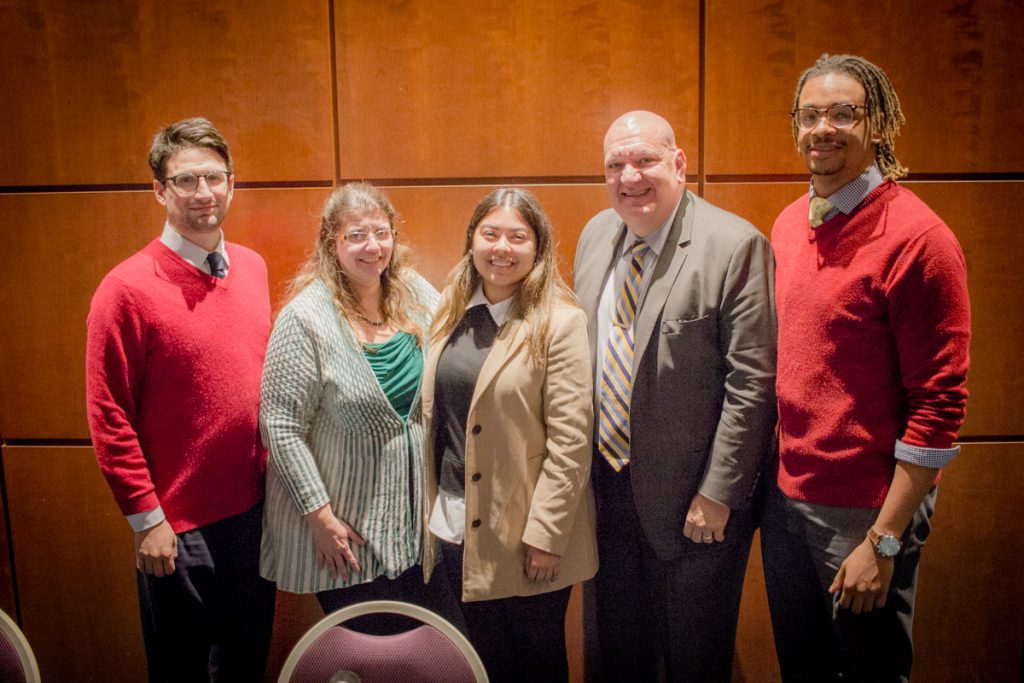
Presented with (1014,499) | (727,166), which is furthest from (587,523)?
(1014,499)

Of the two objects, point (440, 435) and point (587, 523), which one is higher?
point (440, 435)

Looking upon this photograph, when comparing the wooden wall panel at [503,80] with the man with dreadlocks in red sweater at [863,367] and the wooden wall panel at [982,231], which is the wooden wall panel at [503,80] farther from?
the man with dreadlocks in red sweater at [863,367]

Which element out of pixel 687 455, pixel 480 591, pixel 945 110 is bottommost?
pixel 480 591

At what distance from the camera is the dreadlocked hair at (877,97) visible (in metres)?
1.68

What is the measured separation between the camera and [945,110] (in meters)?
2.33

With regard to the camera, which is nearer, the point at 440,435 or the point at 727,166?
the point at 440,435

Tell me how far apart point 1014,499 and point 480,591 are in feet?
6.77

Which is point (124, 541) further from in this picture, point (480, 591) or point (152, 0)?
point (152, 0)

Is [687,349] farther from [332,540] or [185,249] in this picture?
[185,249]

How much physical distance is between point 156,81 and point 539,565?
6.84ft

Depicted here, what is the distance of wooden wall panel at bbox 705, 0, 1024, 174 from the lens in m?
2.29

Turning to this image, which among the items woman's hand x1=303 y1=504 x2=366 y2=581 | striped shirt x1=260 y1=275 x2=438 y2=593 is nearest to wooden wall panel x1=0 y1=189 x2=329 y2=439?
striped shirt x1=260 y1=275 x2=438 y2=593

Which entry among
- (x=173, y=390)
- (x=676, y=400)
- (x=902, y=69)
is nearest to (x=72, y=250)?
(x=173, y=390)

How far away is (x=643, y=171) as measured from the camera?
186 centimetres
